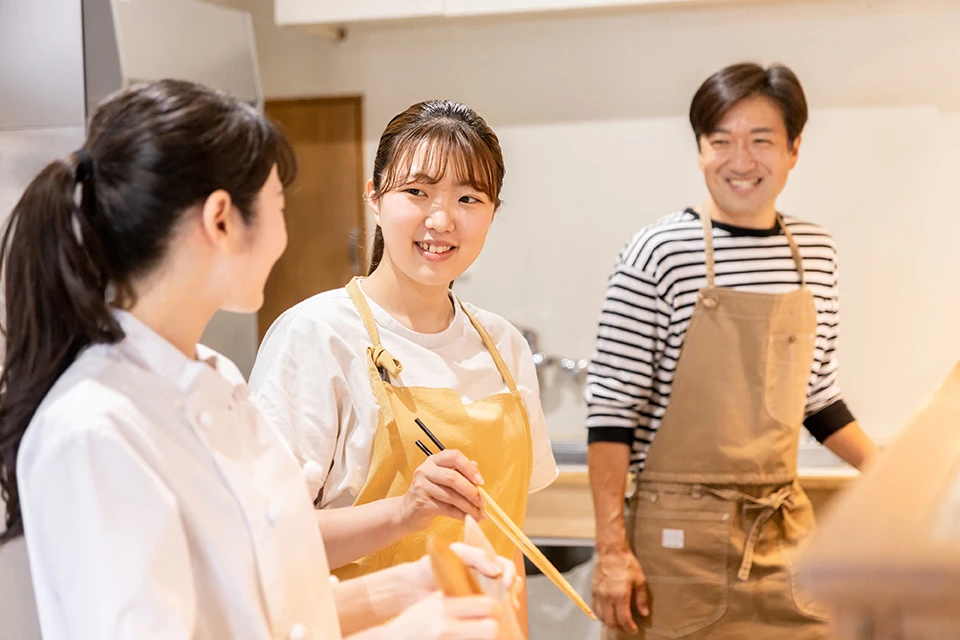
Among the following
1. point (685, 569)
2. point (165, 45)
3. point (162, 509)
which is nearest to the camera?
point (162, 509)

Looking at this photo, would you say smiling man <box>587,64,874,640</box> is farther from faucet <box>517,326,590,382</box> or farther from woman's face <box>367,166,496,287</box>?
faucet <box>517,326,590,382</box>

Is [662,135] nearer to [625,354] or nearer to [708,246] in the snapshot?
[708,246]

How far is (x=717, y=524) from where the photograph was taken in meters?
1.88

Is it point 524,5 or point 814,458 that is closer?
point 524,5

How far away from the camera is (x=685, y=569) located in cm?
189

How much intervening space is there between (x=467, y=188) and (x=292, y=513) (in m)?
0.59

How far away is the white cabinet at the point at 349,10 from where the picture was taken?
9.43ft

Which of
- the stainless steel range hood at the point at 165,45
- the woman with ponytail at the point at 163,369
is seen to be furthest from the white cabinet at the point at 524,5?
the woman with ponytail at the point at 163,369

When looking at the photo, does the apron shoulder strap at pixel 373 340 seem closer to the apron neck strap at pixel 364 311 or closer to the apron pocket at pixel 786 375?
the apron neck strap at pixel 364 311

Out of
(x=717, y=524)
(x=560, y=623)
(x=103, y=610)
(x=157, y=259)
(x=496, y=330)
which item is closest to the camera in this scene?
(x=103, y=610)

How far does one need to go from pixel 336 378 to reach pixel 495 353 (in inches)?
10.5

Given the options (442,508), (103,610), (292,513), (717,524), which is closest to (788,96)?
(717,524)

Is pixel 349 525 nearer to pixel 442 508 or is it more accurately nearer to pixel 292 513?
pixel 442 508

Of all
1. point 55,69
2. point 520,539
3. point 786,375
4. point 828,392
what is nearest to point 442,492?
point 520,539
